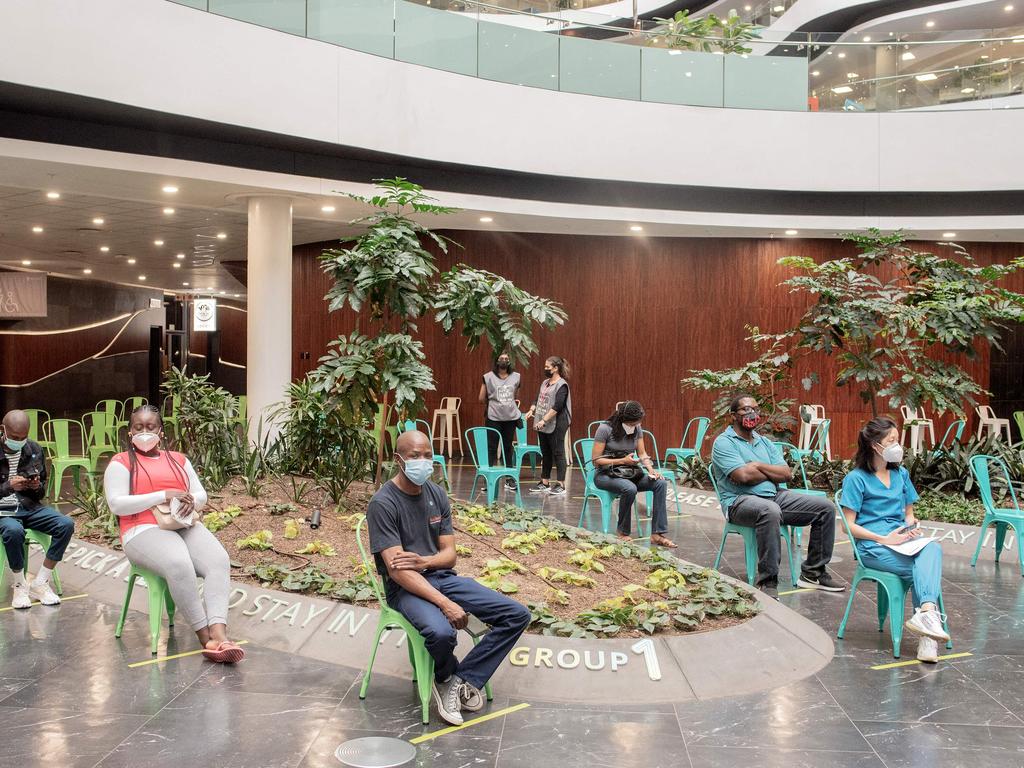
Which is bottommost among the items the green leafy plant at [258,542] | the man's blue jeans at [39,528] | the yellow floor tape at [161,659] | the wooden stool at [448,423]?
the yellow floor tape at [161,659]

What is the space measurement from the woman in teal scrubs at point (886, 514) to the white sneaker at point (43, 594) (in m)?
5.18

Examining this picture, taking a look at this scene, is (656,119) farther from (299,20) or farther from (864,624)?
(864,624)

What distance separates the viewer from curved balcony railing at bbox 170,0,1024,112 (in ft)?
38.9

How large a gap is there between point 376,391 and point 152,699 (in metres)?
3.82

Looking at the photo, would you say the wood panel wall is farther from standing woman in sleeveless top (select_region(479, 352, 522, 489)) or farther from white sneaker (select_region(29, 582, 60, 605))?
white sneaker (select_region(29, 582, 60, 605))

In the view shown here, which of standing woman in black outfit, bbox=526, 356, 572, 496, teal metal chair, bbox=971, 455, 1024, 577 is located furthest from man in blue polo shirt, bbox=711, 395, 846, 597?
standing woman in black outfit, bbox=526, 356, 572, 496

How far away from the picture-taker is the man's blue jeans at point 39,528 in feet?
19.9

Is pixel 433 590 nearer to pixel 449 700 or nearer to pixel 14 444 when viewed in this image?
pixel 449 700

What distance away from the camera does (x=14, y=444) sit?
6.10m

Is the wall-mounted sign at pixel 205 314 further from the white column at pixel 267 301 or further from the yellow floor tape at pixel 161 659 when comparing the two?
the yellow floor tape at pixel 161 659

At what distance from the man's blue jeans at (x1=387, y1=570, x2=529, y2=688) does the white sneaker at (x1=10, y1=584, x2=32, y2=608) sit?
10.1 ft

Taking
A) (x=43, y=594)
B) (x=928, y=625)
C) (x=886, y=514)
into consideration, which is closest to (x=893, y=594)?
(x=928, y=625)

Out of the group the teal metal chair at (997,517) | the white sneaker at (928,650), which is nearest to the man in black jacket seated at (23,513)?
the white sneaker at (928,650)

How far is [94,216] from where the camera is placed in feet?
45.6
